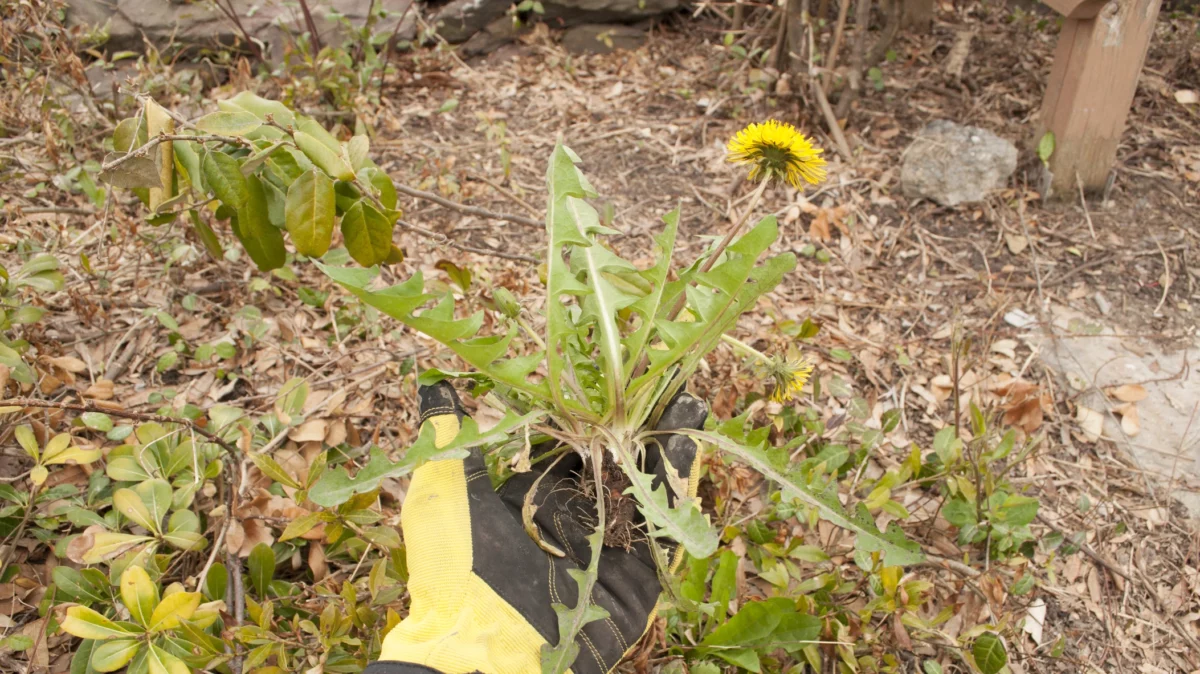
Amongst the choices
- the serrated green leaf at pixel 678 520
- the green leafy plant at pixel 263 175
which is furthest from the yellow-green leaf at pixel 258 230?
the serrated green leaf at pixel 678 520

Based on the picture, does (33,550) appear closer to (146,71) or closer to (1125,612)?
(146,71)

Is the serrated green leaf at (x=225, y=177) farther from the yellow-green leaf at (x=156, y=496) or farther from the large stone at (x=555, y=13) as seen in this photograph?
the large stone at (x=555, y=13)

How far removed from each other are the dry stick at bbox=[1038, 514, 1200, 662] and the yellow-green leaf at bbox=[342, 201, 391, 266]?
2142 mm

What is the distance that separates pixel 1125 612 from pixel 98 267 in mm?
3822

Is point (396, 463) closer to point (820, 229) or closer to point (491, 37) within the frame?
point (820, 229)

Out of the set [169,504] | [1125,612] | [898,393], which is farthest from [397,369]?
[1125,612]

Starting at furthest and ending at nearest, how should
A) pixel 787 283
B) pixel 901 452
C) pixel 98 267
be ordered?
pixel 787 283
pixel 98 267
pixel 901 452

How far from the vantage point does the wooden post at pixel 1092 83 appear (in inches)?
124

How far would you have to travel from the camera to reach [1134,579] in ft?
7.45

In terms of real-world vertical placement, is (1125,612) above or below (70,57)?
below

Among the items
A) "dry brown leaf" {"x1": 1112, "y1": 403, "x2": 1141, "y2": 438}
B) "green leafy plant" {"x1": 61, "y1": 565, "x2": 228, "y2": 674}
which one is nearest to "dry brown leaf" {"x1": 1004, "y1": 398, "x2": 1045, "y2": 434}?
"dry brown leaf" {"x1": 1112, "y1": 403, "x2": 1141, "y2": 438}

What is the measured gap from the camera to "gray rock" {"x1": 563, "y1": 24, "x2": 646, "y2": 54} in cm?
480

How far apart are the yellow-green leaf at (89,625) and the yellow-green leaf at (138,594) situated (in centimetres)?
4

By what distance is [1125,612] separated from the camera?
221 centimetres
